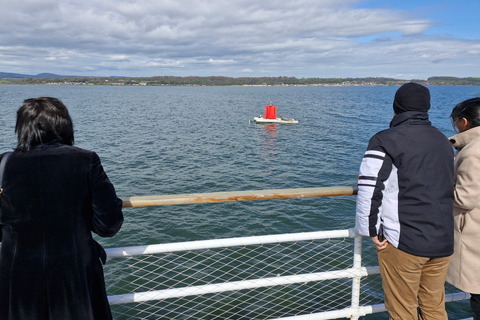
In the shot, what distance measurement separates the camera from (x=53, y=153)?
1854 mm

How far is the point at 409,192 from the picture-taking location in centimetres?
227

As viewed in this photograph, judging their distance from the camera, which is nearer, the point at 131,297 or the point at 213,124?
the point at 131,297

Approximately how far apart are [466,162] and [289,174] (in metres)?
15.9

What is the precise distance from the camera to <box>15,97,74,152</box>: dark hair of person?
186 centimetres

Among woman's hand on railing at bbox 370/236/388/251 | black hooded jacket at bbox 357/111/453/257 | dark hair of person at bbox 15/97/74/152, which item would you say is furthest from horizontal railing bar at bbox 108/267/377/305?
dark hair of person at bbox 15/97/74/152

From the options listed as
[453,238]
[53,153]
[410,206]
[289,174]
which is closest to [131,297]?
[53,153]

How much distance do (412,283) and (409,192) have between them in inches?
26.3

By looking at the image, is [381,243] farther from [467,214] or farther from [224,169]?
[224,169]

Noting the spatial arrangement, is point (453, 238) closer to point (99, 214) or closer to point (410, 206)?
point (410, 206)

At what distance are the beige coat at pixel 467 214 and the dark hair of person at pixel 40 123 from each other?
2.58 meters

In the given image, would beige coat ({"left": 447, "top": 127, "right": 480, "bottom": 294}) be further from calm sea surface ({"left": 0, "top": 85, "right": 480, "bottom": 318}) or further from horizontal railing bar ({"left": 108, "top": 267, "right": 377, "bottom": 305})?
calm sea surface ({"left": 0, "top": 85, "right": 480, "bottom": 318})

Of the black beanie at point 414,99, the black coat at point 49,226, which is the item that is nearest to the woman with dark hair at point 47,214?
the black coat at point 49,226

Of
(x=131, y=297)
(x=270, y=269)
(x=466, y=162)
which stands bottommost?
(x=270, y=269)

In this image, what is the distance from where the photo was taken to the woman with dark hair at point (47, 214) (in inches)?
72.0
